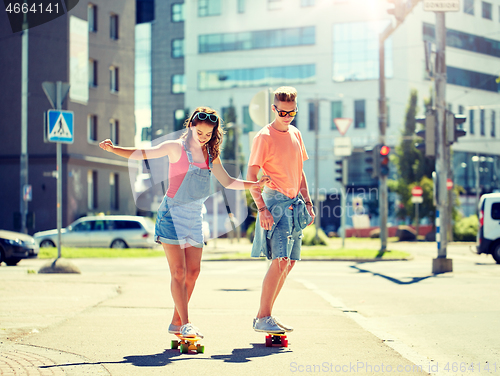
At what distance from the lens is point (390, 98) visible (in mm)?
50062

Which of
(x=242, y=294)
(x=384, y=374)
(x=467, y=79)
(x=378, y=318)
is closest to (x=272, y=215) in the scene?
(x=384, y=374)

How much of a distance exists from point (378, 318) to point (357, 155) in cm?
4493

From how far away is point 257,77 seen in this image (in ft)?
176

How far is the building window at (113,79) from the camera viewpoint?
120 ft

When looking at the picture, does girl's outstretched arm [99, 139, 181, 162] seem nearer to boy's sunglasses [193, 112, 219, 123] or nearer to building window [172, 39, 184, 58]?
boy's sunglasses [193, 112, 219, 123]

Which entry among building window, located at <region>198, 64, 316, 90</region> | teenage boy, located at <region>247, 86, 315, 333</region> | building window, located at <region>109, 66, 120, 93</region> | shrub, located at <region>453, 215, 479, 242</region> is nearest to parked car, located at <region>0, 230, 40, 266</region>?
teenage boy, located at <region>247, 86, 315, 333</region>

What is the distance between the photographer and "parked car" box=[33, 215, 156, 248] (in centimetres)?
2428

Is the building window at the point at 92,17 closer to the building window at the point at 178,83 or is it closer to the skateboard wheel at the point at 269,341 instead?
the building window at the point at 178,83

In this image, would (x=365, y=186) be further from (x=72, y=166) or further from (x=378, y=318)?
(x=378, y=318)

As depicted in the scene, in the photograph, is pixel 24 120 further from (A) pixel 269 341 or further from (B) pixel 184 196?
(A) pixel 269 341

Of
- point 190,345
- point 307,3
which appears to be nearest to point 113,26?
point 307,3

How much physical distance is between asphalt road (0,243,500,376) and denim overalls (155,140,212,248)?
2.76 feet

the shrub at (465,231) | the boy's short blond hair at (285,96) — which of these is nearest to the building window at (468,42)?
the shrub at (465,231)

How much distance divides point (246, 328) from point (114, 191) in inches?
1272
